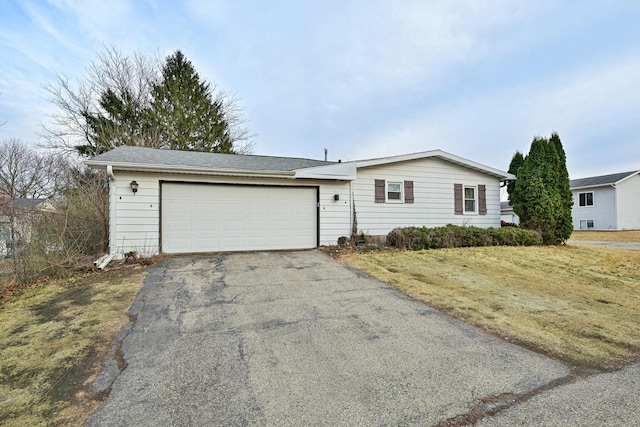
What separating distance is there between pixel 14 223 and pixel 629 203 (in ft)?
103

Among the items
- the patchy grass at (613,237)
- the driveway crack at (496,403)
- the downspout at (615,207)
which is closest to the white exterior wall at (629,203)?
the downspout at (615,207)

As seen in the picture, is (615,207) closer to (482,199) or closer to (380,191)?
(482,199)

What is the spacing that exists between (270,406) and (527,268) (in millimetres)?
7507

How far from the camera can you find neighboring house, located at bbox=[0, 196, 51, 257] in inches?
202

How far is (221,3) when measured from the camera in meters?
9.75

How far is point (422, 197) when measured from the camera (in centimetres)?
1093

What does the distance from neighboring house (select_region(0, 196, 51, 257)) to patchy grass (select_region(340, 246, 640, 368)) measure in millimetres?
6668

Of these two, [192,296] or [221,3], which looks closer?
[192,296]

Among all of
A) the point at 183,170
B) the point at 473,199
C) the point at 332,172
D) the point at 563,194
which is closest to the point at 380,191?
the point at 332,172

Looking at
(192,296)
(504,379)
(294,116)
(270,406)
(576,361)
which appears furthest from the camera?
(294,116)

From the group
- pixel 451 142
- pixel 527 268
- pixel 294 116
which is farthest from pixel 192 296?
pixel 451 142

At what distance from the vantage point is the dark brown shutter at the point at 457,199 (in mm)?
11422

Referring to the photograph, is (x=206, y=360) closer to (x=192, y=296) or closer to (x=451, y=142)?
(x=192, y=296)

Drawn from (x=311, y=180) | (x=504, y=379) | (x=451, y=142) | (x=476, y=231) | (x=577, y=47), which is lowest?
(x=504, y=379)
